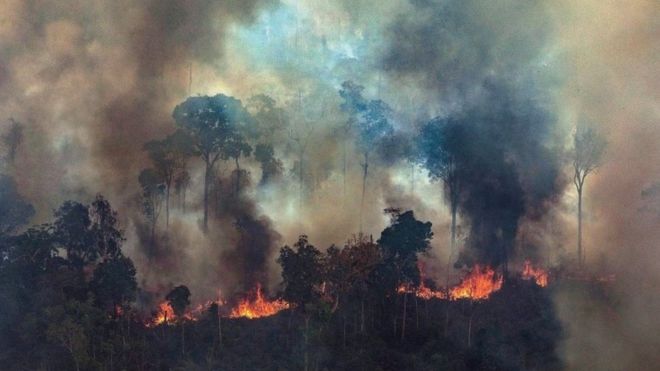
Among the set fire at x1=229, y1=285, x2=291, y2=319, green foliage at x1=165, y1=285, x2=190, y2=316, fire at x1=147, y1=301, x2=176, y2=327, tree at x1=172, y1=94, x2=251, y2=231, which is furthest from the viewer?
tree at x1=172, y1=94, x2=251, y2=231

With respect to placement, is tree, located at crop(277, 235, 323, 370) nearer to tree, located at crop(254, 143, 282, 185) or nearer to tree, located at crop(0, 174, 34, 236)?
tree, located at crop(254, 143, 282, 185)

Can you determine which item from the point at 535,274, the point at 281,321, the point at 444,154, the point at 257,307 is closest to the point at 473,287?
the point at 535,274

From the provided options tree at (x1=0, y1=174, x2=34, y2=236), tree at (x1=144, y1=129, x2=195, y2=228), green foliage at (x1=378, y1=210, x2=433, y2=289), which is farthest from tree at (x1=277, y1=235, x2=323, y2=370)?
tree at (x1=0, y1=174, x2=34, y2=236)

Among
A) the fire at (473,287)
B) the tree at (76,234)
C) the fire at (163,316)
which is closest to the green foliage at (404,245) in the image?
the fire at (473,287)

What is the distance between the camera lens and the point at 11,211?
Answer: 63.4 meters

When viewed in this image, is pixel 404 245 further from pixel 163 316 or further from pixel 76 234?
pixel 76 234

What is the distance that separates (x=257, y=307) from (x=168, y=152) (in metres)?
19.6

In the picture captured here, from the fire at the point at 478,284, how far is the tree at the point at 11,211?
1487 inches

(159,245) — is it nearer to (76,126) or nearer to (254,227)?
(254,227)

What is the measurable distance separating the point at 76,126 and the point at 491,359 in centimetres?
5170

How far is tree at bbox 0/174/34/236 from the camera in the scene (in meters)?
63.0

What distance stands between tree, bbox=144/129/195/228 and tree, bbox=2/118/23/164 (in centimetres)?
1641

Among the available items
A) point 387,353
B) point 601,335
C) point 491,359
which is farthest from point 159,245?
point 601,335

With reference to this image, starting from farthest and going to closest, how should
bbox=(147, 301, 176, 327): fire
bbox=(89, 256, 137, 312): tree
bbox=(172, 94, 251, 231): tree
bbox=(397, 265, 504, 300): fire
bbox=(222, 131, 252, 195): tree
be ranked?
1. bbox=(222, 131, 252, 195): tree
2. bbox=(172, 94, 251, 231): tree
3. bbox=(397, 265, 504, 300): fire
4. bbox=(147, 301, 176, 327): fire
5. bbox=(89, 256, 137, 312): tree
